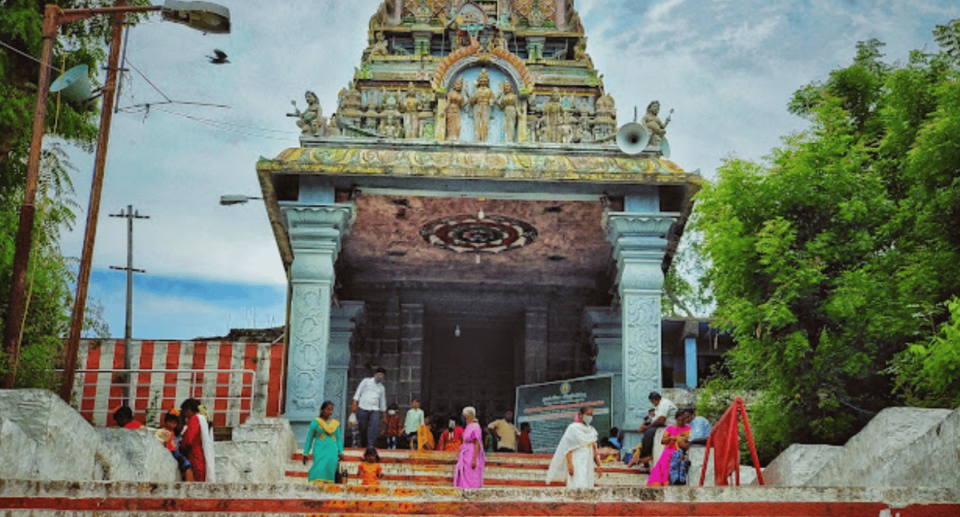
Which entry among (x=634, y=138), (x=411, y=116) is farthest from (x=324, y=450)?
(x=411, y=116)

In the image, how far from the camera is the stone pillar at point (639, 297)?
14500mm

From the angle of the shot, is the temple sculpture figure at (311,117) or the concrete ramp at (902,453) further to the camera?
the temple sculpture figure at (311,117)

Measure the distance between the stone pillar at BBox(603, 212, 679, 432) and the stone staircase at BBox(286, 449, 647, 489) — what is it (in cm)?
124

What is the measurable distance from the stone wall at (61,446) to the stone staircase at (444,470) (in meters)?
3.24

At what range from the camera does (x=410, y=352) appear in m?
21.6

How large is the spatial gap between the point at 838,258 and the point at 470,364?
11818 mm

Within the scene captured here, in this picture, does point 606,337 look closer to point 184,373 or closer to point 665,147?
point 665,147

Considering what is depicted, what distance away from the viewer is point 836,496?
6641 millimetres

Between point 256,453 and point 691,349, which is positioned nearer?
point 256,453

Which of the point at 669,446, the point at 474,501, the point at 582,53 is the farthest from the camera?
the point at 582,53

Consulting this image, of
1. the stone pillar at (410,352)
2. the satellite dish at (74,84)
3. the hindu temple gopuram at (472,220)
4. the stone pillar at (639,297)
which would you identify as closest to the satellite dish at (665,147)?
the hindu temple gopuram at (472,220)

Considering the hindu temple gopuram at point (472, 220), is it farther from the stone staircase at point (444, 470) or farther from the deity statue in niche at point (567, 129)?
the stone staircase at point (444, 470)

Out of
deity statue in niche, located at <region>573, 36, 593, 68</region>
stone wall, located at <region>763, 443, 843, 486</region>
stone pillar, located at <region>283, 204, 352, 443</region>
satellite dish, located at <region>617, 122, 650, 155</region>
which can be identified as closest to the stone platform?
stone wall, located at <region>763, 443, 843, 486</region>

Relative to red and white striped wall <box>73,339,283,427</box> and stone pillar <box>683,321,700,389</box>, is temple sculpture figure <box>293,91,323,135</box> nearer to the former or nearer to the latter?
red and white striped wall <box>73,339,283,427</box>
